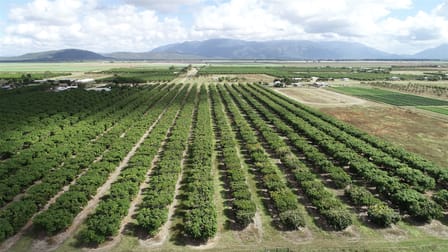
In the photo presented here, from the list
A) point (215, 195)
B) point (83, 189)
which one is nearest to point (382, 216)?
point (215, 195)

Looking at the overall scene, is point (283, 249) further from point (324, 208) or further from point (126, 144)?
point (126, 144)

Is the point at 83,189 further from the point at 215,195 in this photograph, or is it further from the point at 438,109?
the point at 438,109

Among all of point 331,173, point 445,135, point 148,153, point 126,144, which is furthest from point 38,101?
point 445,135

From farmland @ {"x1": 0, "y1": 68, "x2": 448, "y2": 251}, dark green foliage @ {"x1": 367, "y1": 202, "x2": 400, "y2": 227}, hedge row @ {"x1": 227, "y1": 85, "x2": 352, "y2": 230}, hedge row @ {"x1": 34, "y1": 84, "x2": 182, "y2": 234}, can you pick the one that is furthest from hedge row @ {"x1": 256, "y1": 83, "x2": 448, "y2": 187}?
hedge row @ {"x1": 34, "y1": 84, "x2": 182, "y2": 234}

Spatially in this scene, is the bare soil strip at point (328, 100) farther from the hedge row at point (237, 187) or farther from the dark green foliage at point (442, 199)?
the dark green foliage at point (442, 199)

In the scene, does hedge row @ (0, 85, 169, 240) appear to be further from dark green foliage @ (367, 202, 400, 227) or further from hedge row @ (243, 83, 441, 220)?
hedge row @ (243, 83, 441, 220)

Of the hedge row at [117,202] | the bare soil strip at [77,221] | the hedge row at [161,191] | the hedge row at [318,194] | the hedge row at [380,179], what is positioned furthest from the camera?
the hedge row at [380,179]

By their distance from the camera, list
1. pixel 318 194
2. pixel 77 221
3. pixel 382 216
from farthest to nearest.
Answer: pixel 318 194 < pixel 77 221 < pixel 382 216

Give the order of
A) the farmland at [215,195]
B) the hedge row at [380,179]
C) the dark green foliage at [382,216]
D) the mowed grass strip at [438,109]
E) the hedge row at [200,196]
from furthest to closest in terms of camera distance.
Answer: the mowed grass strip at [438,109] < the hedge row at [380,179] < the dark green foliage at [382,216] < the farmland at [215,195] < the hedge row at [200,196]

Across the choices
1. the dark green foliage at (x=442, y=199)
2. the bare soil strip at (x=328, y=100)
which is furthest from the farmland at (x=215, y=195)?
the bare soil strip at (x=328, y=100)
